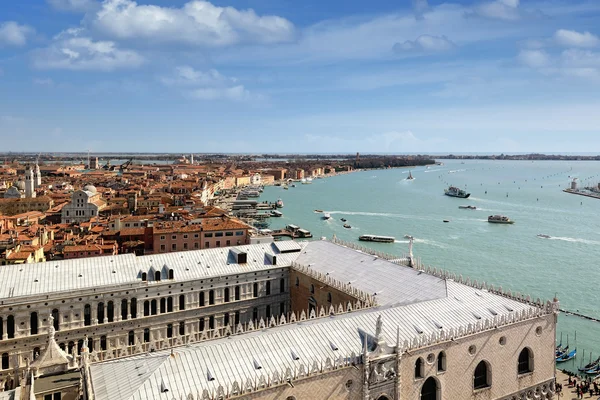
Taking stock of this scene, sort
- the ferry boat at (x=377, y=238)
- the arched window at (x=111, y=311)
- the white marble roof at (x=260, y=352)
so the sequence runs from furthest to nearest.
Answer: the ferry boat at (x=377, y=238) → the arched window at (x=111, y=311) → the white marble roof at (x=260, y=352)

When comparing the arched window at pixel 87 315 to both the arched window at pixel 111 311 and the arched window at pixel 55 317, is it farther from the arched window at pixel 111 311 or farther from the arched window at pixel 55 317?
the arched window at pixel 55 317

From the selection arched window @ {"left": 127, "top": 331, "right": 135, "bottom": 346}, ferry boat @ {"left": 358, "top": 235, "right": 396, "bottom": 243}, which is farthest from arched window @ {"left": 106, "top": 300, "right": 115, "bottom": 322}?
ferry boat @ {"left": 358, "top": 235, "right": 396, "bottom": 243}

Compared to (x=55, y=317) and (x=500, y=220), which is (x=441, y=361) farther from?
(x=500, y=220)

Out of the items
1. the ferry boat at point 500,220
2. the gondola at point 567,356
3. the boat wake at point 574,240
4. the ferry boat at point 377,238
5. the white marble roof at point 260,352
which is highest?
the white marble roof at point 260,352

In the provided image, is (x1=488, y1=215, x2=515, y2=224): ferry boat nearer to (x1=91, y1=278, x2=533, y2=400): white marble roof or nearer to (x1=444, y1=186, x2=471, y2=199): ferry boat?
(x1=444, y1=186, x2=471, y2=199): ferry boat

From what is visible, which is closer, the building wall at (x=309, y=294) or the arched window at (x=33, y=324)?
the arched window at (x=33, y=324)

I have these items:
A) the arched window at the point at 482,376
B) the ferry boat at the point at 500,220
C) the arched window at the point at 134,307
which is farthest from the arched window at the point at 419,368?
the ferry boat at the point at 500,220

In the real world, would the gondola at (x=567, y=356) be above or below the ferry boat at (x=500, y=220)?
below
